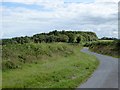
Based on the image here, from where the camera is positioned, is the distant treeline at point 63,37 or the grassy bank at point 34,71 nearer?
the grassy bank at point 34,71

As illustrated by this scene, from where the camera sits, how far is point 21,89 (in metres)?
16.7

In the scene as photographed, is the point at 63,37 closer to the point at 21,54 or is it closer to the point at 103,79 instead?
the point at 21,54

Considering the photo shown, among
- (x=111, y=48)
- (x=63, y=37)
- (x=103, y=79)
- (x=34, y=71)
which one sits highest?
(x=63, y=37)

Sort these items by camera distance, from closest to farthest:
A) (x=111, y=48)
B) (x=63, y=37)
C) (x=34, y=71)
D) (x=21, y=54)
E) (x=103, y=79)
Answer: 1. (x=103, y=79)
2. (x=34, y=71)
3. (x=21, y=54)
4. (x=111, y=48)
5. (x=63, y=37)

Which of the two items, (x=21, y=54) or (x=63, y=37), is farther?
(x=63, y=37)

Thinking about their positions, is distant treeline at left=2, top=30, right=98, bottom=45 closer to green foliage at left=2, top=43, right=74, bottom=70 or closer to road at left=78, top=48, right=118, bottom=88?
green foliage at left=2, top=43, right=74, bottom=70

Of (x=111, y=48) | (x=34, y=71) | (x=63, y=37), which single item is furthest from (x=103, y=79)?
(x=63, y=37)

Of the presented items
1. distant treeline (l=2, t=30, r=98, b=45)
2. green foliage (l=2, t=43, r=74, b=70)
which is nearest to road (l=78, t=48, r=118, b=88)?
green foliage (l=2, t=43, r=74, b=70)

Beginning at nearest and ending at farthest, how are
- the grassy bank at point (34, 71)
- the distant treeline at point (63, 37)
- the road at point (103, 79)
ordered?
the road at point (103, 79) < the grassy bank at point (34, 71) < the distant treeline at point (63, 37)

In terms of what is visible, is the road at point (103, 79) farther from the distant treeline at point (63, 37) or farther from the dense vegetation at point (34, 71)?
the distant treeline at point (63, 37)

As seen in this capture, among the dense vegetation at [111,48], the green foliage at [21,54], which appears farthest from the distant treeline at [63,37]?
the green foliage at [21,54]

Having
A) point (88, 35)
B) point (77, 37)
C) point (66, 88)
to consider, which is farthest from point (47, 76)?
point (88, 35)

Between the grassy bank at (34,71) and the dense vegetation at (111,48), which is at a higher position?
the grassy bank at (34,71)

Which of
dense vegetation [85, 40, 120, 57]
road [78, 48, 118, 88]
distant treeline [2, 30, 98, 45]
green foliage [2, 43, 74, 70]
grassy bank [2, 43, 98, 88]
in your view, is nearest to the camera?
road [78, 48, 118, 88]
